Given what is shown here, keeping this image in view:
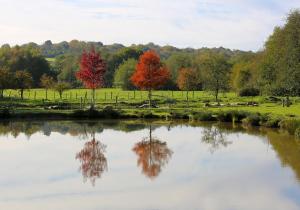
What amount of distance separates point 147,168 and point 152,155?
4.56 m

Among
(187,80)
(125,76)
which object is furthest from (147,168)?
(125,76)

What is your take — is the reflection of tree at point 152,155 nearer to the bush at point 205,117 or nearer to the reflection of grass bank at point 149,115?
the bush at point 205,117

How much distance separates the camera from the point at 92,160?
30.7 m

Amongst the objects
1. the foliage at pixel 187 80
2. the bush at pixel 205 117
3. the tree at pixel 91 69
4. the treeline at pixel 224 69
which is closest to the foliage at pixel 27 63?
the treeline at pixel 224 69

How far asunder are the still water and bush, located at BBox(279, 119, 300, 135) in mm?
804

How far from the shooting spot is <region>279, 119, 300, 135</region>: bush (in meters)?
40.3

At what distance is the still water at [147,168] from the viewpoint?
21172 mm

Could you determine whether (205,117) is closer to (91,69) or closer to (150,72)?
(150,72)

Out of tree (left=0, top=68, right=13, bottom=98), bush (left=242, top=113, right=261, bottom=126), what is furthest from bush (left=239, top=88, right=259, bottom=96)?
bush (left=242, top=113, right=261, bottom=126)

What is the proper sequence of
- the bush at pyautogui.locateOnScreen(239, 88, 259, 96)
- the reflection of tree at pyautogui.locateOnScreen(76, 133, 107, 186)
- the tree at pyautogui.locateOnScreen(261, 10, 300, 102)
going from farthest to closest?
1. the bush at pyautogui.locateOnScreen(239, 88, 259, 96)
2. the tree at pyautogui.locateOnScreen(261, 10, 300, 102)
3. the reflection of tree at pyautogui.locateOnScreen(76, 133, 107, 186)

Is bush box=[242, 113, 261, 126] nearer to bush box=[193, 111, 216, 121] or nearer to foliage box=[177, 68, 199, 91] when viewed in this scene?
bush box=[193, 111, 216, 121]

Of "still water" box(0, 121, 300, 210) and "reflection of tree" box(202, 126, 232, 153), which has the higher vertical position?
"reflection of tree" box(202, 126, 232, 153)

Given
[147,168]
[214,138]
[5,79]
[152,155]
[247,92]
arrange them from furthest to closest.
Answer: [247,92] < [5,79] < [214,138] < [152,155] < [147,168]

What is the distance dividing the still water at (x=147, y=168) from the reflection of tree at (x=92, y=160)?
52mm
